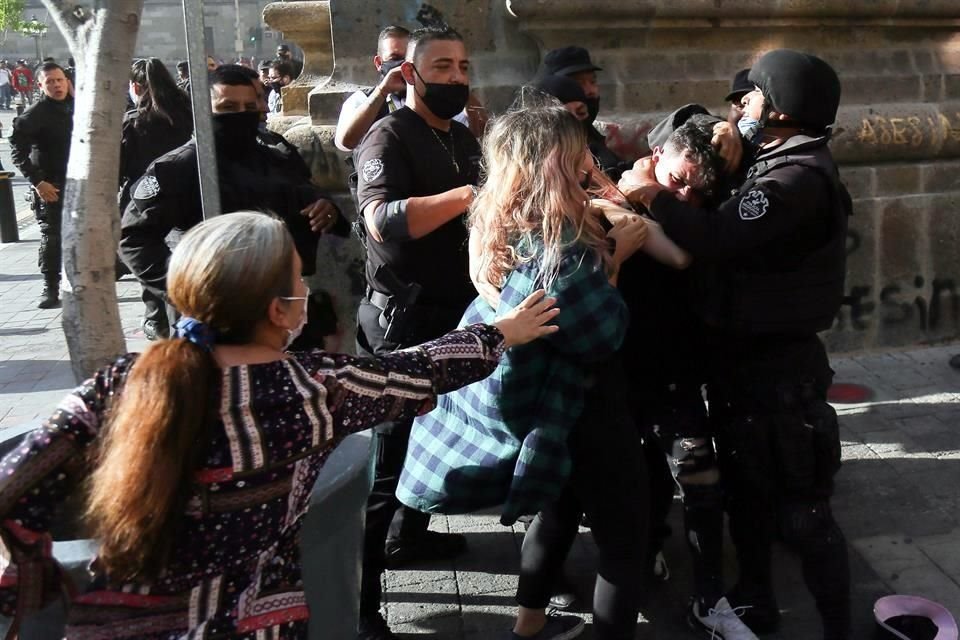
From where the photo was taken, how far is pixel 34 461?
5.50ft

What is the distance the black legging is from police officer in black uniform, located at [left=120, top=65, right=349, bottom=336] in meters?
1.50

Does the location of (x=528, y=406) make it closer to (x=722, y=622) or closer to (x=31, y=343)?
(x=722, y=622)

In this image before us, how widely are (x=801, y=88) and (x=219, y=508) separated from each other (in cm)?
205

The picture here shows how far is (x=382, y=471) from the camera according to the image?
10.4 ft

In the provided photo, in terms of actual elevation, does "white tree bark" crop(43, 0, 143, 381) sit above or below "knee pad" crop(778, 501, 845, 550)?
above

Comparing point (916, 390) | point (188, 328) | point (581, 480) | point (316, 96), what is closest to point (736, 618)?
point (581, 480)

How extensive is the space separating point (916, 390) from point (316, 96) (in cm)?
354

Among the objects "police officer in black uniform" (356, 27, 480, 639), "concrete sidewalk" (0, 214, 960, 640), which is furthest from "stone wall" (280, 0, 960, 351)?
"police officer in black uniform" (356, 27, 480, 639)

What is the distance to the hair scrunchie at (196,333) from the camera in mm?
1794

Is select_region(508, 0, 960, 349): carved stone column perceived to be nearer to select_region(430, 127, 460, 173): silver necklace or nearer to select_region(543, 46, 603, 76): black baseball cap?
select_region(543, 46, 603, 76): black baseball cap

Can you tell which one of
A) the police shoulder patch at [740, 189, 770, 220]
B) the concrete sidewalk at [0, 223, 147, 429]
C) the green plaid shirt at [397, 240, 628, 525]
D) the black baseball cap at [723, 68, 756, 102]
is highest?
the black baseball cap at [723, 68, 756, 102]

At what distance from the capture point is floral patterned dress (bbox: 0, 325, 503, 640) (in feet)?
5.63

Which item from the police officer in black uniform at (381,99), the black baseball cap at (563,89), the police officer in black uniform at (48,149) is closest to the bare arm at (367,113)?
the police officer in black uniform at (381,99)

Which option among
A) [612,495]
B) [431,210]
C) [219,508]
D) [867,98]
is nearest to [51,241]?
[431,210]
